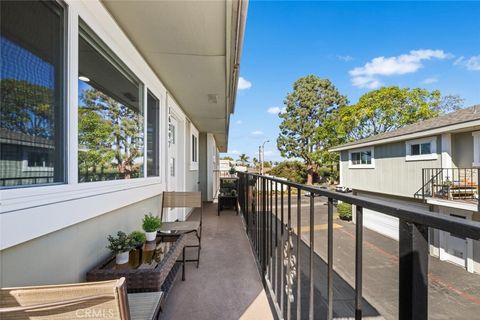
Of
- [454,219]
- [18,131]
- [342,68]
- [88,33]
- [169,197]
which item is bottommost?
[169,197]

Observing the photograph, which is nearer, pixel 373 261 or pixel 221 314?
pixel 373 261

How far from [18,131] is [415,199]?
10.7 meters

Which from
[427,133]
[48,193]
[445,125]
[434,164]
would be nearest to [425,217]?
[48,193]

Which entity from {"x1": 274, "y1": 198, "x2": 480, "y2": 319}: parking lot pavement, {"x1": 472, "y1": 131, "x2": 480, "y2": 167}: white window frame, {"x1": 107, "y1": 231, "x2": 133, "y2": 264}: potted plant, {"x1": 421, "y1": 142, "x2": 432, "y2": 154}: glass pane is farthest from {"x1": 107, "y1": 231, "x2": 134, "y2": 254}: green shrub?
{"x1": 421, "y1": 142, "x2": 432, "y2": 154}: glass pane

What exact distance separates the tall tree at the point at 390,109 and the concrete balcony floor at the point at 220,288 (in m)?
17.8

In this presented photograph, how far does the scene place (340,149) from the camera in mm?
13266

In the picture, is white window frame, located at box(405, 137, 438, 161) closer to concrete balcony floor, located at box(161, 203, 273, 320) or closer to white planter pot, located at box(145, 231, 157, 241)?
concrete balcony floor, located at box(161, 203, 273, 320)

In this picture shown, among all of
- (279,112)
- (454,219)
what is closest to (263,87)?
(279,112)

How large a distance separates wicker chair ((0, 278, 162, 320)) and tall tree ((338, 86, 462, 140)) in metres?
19.9

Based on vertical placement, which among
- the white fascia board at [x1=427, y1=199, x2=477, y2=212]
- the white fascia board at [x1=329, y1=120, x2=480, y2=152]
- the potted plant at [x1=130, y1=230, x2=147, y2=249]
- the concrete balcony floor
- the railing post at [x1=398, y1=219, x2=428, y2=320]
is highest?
the white fascia board at [x1=329, y1=120, x2=480, y2=152]

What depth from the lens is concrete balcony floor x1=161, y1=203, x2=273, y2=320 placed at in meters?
1.88

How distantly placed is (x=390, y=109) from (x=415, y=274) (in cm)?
1987

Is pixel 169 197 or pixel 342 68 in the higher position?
pixel 342 68

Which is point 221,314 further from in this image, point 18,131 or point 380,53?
point 380,53
